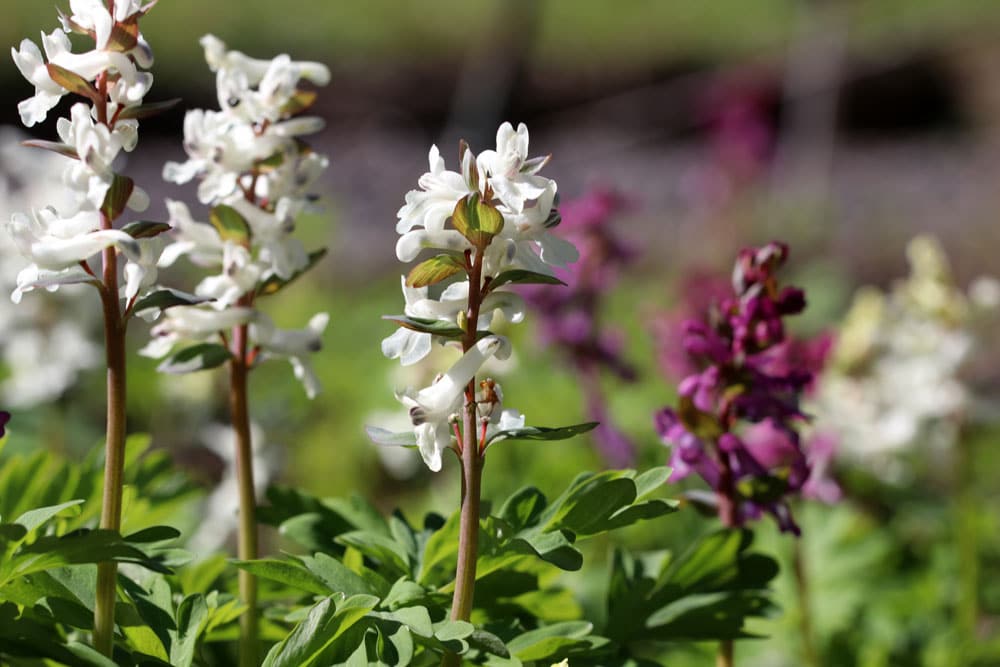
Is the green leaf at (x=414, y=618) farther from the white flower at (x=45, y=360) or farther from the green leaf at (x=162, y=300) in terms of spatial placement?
the white flower at (x=45, y=360)

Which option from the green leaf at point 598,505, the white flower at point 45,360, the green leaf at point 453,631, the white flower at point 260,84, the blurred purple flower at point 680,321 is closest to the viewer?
the green leaf at point 453,631

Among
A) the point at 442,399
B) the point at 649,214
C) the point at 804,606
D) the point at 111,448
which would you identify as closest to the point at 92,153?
the point at 111,448

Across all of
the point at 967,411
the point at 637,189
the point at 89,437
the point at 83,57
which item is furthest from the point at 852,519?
the point at 637,189

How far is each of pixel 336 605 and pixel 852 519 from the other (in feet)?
4.88

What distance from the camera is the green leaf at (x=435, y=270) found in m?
0.81

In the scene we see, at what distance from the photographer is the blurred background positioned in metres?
1.96

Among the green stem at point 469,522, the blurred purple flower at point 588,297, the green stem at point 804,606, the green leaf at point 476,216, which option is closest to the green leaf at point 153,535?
the green stem at point 469,522

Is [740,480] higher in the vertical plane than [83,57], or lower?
lower

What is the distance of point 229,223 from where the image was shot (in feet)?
3.08

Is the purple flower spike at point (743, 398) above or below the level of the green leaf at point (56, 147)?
below

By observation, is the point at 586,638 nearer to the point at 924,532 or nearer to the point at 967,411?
the point at 967,411

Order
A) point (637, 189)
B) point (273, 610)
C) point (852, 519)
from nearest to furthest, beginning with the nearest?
point (273, 610) → point (852, 519) → point (637, 189)

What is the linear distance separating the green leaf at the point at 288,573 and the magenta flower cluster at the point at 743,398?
0.42 metres

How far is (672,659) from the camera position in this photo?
176cm
